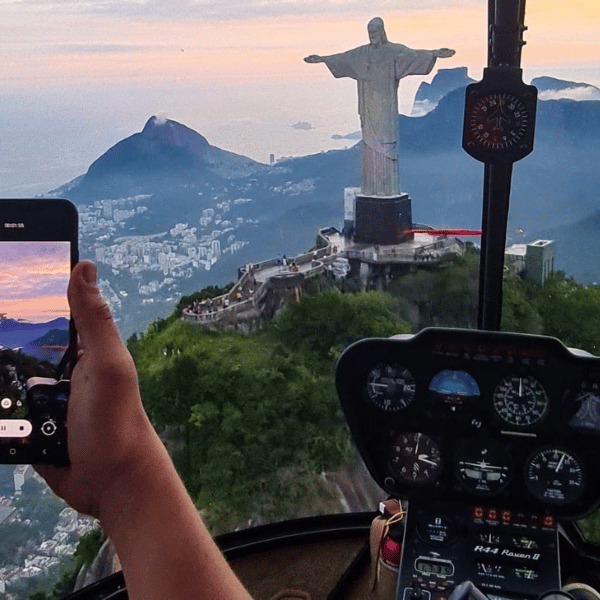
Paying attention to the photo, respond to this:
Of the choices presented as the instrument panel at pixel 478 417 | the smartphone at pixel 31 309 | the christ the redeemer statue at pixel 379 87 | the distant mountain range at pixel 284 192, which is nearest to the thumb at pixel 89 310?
the smartphone at pixel 31 309

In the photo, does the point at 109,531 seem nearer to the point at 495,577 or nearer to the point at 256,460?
the point at 495,577

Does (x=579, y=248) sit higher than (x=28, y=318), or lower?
lower

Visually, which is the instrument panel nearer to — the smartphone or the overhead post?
the overhead post

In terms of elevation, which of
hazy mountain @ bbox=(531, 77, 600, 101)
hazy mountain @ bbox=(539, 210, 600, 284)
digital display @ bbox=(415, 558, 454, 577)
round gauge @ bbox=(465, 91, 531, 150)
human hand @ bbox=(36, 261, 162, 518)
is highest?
hazy mountain @ bbox=(531, 77, 600, 101)

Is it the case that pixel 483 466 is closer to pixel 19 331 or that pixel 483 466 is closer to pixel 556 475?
pixel 556 475

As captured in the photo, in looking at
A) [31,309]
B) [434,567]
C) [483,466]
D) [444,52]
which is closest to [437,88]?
[444,52]

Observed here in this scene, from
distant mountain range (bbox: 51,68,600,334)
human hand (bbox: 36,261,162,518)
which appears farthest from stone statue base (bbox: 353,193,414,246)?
human hand (bbox: 36,261,162,518)

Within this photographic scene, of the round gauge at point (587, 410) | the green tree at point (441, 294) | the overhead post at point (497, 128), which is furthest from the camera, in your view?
the green tree at point (441, 294)

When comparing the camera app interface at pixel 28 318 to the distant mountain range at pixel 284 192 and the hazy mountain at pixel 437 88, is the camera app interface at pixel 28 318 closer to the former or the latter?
the distant mountain range at pixel 284 192
